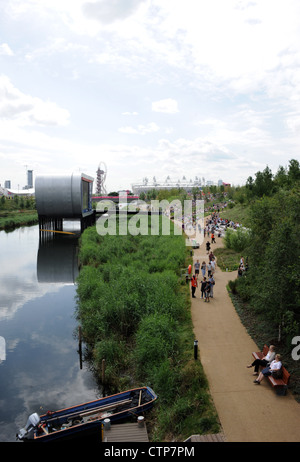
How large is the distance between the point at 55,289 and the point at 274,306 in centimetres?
1994

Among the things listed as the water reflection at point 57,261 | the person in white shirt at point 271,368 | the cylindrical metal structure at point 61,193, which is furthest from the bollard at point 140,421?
the cylindrical metal structure at point 61,193

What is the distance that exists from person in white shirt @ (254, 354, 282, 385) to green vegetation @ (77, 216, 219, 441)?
68.2 inches

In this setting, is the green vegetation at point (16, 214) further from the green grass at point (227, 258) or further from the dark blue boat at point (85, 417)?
the dark blue boat at point (85, 417)

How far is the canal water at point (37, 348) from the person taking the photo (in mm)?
13320

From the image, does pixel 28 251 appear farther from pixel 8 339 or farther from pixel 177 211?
pixel 177 211

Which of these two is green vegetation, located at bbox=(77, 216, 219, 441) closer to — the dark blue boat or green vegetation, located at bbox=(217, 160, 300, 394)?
the dark blue boat

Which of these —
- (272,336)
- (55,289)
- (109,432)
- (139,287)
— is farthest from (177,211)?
(109,432)

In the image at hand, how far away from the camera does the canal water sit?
13.3 meters

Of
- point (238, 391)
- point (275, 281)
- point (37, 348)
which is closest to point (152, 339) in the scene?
point (238, 391)

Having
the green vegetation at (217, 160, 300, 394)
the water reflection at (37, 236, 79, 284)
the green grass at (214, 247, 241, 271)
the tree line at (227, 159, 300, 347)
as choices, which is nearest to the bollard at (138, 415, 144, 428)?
the green vegetation at (217, 160, 300, 394)

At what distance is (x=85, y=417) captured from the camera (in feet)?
36.6

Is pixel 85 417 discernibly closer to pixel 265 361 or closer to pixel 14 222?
pixel 265 361

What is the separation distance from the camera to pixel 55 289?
93.9 ft

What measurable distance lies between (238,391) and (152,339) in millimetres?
4280
